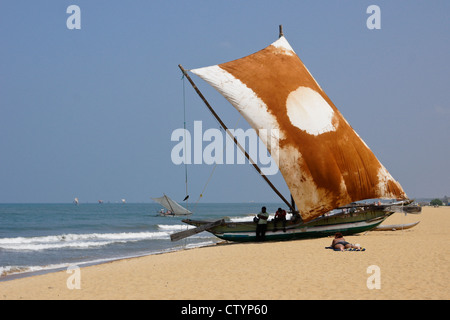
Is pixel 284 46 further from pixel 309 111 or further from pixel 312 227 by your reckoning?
pixel 312 227

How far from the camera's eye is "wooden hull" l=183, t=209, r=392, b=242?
21.8 m

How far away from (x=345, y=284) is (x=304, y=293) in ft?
4.12

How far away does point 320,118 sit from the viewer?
2150cm

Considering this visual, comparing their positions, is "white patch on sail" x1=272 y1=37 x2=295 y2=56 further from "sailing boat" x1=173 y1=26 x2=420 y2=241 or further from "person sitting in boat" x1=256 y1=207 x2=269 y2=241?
"person sitting in boat" x1=256 y1=207 x2=269 y2=241

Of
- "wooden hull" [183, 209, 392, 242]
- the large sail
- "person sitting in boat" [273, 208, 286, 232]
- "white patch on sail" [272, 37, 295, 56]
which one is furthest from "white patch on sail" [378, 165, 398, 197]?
"white patch on sail" [272, 37, 295, 56]

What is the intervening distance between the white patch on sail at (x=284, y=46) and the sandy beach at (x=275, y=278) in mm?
10817

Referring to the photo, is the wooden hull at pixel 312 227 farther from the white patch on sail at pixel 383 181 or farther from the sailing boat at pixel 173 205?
the sailing boat at pixel 173 205

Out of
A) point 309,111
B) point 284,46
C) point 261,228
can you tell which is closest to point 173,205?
point 284,46

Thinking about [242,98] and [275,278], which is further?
[242,98]

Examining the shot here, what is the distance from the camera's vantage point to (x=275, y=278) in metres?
12.3

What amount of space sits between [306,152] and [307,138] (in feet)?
1.96
